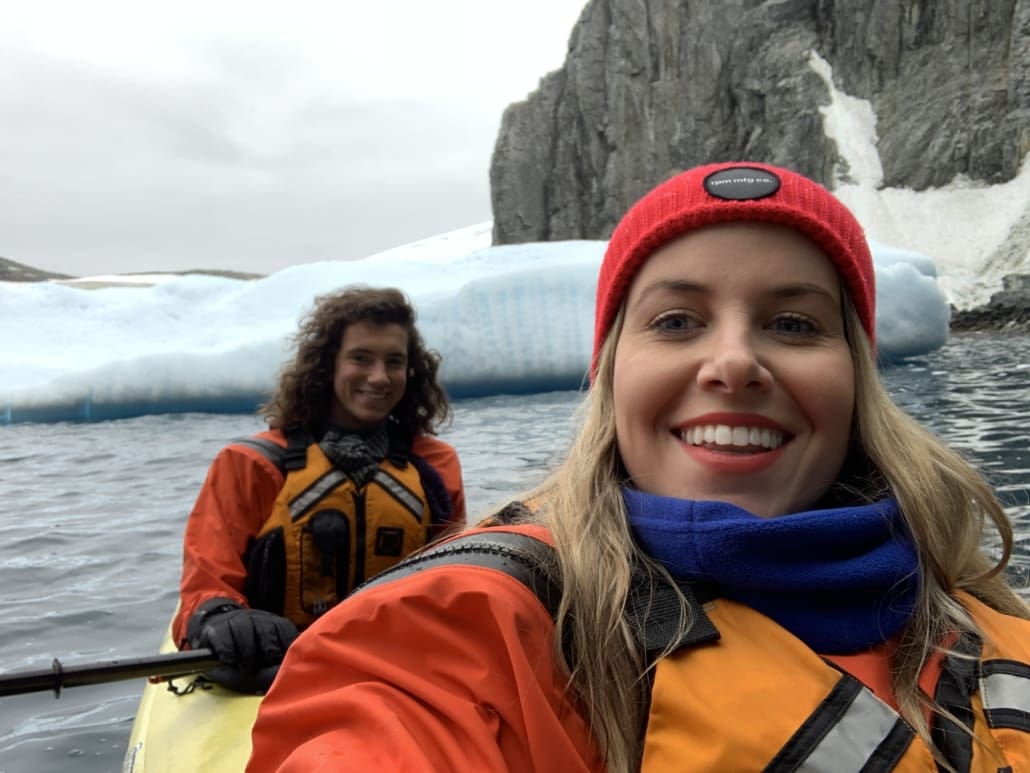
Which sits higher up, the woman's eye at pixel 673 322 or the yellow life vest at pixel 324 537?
the woman's eye at pixel 673 322

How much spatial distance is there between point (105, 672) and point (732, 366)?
6.62 feet

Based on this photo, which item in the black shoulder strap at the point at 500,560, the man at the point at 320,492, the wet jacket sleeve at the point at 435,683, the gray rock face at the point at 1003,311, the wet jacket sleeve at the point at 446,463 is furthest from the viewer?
the gray rock face at the point at 1003,311

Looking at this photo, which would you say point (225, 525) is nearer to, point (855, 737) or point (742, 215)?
point (742, 215)

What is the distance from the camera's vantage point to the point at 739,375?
1109 mm

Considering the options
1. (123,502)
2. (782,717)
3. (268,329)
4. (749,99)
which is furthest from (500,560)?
(749,99)

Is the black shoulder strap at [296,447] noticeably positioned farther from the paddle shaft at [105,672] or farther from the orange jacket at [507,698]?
the orange jacket at [507,698]

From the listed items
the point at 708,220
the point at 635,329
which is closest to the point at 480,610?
the point at 635,329

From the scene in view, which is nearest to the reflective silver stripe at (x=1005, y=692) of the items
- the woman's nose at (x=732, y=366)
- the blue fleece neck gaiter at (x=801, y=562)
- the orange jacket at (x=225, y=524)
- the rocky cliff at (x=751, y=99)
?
the blue fleece neck gaiter at (x=801, y=562)

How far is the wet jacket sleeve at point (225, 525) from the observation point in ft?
9.05

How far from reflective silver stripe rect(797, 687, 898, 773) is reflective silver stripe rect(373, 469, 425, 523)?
7.71ft

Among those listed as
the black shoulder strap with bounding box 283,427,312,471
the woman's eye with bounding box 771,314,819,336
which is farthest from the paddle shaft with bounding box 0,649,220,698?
the woman's eye with bounding box 771,314,819,336

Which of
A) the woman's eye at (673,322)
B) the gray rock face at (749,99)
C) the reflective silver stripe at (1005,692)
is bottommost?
the reflective silver stripe at (1005,692)

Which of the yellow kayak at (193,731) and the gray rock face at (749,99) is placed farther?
the gray rock face at (749,99)

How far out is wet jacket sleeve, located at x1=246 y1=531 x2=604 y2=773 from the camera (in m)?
0.86
